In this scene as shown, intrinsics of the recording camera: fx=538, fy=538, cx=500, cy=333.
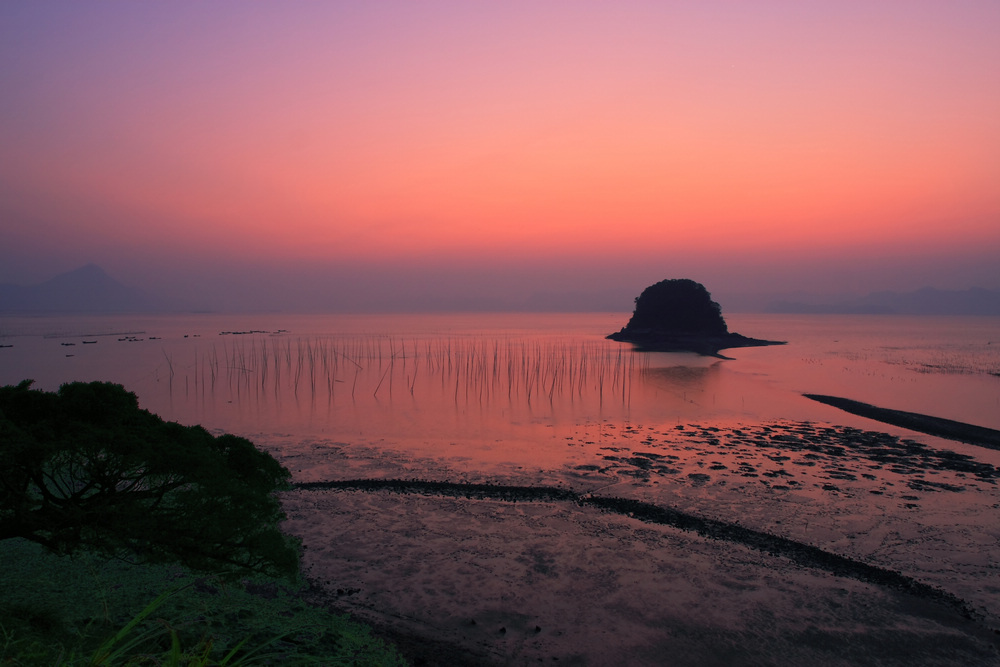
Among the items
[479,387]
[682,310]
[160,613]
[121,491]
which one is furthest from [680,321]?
[121,491]

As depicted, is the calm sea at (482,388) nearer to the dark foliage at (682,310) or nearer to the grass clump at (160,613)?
the grass clump at (160,613)

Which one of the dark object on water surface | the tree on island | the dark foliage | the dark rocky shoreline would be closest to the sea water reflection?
the dark object on water surface

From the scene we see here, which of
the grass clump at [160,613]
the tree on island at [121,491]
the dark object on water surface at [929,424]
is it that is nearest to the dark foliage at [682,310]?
the dark object on water surface at [929,424]

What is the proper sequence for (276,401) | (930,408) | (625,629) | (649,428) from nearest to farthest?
(625,629)
(649,428)
(930,408)
(276,401)

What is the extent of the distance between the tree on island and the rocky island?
241ft

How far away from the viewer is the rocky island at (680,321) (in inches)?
3155

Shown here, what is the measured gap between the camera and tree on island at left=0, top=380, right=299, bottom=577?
607cm

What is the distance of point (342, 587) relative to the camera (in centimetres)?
952

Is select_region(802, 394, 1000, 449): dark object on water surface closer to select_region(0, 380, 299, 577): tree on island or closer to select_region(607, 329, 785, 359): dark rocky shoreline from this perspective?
select_region(0, 380, 299, 577): tree on island

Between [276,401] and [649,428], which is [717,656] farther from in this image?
[276,401]

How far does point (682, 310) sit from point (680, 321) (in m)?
1.77

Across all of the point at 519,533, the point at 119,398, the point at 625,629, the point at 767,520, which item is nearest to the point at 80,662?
the point at 119,398

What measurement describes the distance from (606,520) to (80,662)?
10.2 m

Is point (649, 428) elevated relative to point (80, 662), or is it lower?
lower
